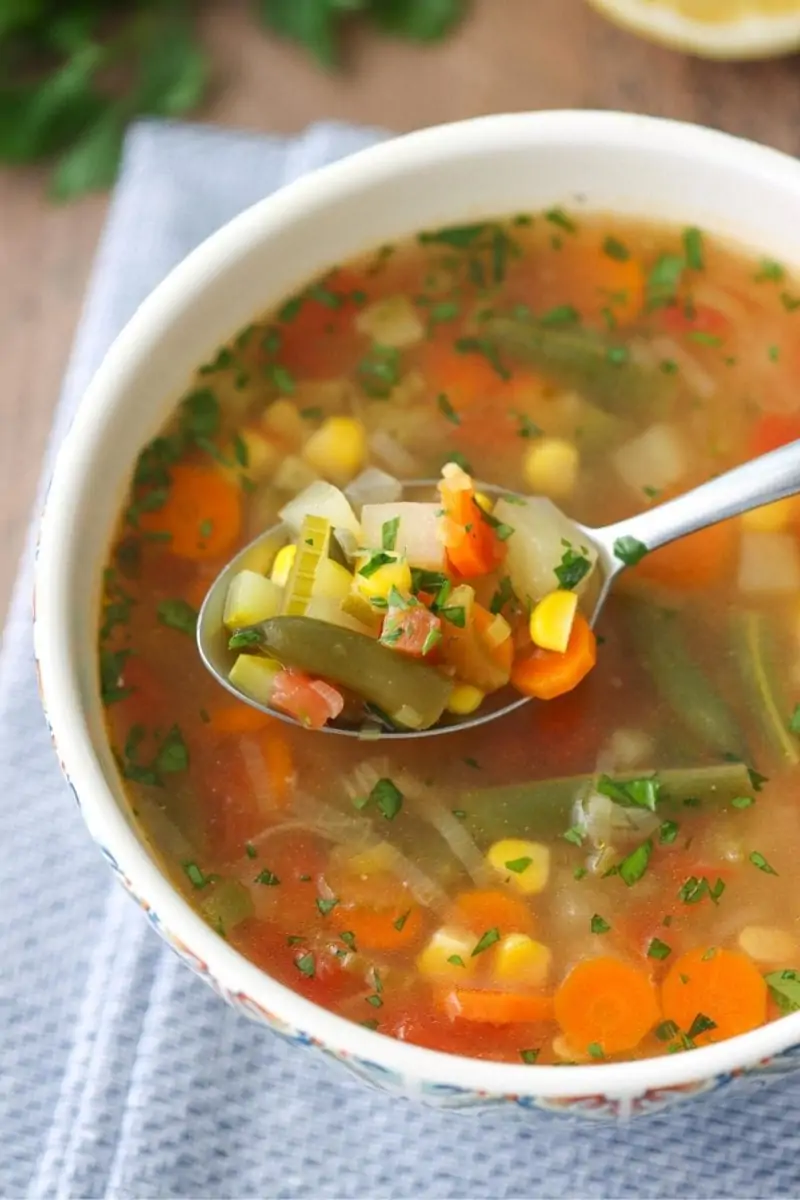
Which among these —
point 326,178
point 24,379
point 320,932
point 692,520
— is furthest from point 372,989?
point 24,379

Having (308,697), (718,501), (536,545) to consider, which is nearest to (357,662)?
(308,697)

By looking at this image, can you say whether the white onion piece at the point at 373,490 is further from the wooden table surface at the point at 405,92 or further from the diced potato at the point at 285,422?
the wooden table surface at the point at 405,92

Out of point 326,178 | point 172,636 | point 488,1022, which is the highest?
point 326,178

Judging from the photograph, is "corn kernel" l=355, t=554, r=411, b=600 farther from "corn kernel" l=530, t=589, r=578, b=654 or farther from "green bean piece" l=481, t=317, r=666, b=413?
"green bean piece" l=481, t=317, r=666, b=413

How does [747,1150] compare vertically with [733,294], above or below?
below

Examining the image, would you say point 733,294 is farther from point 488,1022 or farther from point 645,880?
point 488,1022
